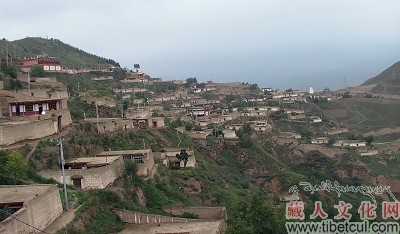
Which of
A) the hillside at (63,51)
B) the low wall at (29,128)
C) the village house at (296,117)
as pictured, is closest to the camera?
the low wall at (29,128)

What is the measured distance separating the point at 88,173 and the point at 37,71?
2805 centimetres

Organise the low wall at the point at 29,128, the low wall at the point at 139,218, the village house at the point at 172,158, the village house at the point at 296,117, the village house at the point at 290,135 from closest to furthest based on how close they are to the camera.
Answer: the low wall at the point at 139,218 → the low wall at the point at 29,128 → the village house at the point at 172,158 → the village house at the point at 290,135 → the village house at the point at 296,117

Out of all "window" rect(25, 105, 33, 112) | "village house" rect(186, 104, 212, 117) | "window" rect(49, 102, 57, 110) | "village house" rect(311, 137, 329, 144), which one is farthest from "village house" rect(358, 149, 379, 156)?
"window" rect(25, 105, 33, 112)

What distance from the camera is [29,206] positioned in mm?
18938

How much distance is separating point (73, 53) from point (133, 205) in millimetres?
80413

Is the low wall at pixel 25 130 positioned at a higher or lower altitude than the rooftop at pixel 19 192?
higher

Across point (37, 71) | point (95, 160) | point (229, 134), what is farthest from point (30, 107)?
point (229, 134)

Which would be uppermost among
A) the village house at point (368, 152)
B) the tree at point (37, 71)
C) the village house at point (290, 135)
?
the tree at point (37, 71)

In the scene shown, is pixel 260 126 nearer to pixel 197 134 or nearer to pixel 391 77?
pixel 197 134

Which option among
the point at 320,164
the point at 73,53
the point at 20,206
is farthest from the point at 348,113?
the point at 20,206

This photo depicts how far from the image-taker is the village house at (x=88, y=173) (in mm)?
26450

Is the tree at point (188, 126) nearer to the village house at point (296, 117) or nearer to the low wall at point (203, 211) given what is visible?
the village house at point (296, 117)

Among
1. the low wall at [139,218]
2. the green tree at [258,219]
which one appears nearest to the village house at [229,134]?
the low wall at [139,218]

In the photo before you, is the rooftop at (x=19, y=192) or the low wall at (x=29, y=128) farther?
the low wall at (x=29, y=128)
